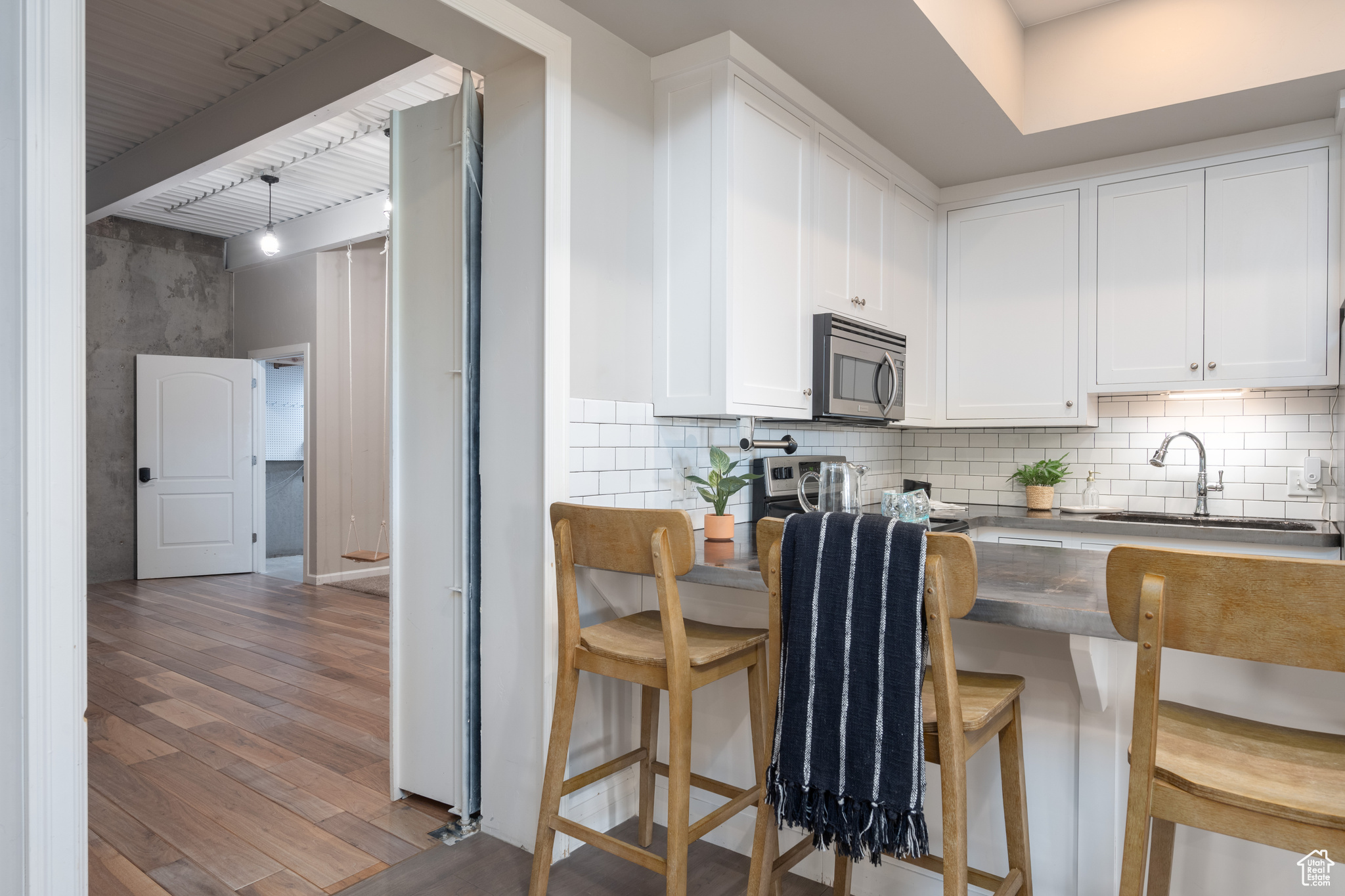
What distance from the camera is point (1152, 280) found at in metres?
3.39

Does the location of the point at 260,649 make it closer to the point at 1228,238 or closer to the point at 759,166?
the point at 759,166

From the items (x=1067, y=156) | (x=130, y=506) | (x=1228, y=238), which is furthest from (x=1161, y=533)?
(x=130, y=506)

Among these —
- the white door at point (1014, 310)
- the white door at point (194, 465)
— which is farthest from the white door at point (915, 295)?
the white door at point (194, 465)

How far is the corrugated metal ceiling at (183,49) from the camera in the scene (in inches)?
124

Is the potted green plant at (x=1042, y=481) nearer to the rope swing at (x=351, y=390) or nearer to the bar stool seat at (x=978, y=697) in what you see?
the bar stool seat at (x=978, y=697)

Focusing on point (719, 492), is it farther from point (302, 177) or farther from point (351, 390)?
point (351, 390)

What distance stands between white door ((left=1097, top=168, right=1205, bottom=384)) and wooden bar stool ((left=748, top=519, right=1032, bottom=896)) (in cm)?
231

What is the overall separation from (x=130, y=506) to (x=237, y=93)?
14.7 ft

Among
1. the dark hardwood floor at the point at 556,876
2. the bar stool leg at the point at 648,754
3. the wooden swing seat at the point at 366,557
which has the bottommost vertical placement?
the dark hardwood floor at the point at 556,876

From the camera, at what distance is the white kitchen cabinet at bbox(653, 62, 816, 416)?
243 centimetres

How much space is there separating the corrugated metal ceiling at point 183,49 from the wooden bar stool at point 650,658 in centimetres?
247

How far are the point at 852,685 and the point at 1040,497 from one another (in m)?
2.65

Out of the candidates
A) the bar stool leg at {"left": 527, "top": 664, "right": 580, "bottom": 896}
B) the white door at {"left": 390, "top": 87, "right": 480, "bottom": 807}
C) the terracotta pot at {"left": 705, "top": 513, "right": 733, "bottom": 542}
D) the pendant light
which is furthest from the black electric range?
the pendant light

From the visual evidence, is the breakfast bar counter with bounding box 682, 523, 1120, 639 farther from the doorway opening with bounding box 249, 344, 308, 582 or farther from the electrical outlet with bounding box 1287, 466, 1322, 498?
the doorway opening with bounding box 249, 344, 308, 582
